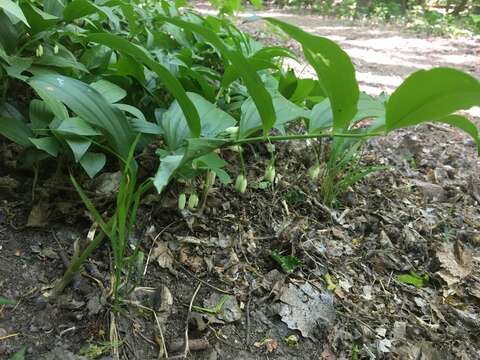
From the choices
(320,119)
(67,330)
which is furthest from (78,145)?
(320,119)

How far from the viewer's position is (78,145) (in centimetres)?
133

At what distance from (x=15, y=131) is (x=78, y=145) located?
25cm

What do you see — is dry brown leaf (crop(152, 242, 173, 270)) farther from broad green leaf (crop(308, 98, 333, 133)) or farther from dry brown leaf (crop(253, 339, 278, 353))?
broad green leaf (crop(308, 98, 333, 133))

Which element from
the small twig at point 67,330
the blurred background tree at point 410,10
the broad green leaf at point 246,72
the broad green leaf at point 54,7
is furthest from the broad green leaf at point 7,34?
the blurred background tree at point 410,10

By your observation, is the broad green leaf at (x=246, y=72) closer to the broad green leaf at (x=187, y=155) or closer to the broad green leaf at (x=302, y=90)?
the broad green leaf at (x=187, y=155)

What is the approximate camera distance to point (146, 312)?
4.35 feet

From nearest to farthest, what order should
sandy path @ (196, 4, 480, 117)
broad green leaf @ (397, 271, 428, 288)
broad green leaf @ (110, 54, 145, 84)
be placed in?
broad green leaf @ (110, 54, 145, 84) < broad green leaf @ (397, 271, 428, 288) < sandy path @ (196, 4, 480, 117)

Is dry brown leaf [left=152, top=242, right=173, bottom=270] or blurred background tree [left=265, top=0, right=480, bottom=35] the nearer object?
dry brown leaf [left=152, top=242, right=173, bottom=270]

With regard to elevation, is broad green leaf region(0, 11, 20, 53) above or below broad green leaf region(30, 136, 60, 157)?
above

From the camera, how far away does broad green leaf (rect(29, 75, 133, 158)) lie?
1.31 meters

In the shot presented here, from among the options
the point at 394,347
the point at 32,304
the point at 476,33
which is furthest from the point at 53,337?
the point at 476,33

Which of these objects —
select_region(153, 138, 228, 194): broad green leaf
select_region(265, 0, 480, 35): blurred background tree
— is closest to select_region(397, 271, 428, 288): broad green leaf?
select_region(153, 138, 228, 194): broad green leaf

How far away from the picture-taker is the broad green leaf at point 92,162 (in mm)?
1364

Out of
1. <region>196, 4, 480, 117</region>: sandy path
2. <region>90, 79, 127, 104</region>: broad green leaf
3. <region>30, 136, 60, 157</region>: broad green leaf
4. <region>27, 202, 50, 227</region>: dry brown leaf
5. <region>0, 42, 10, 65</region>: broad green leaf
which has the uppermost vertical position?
<region>0, 42, 10, 65</region>: broad green leaf
